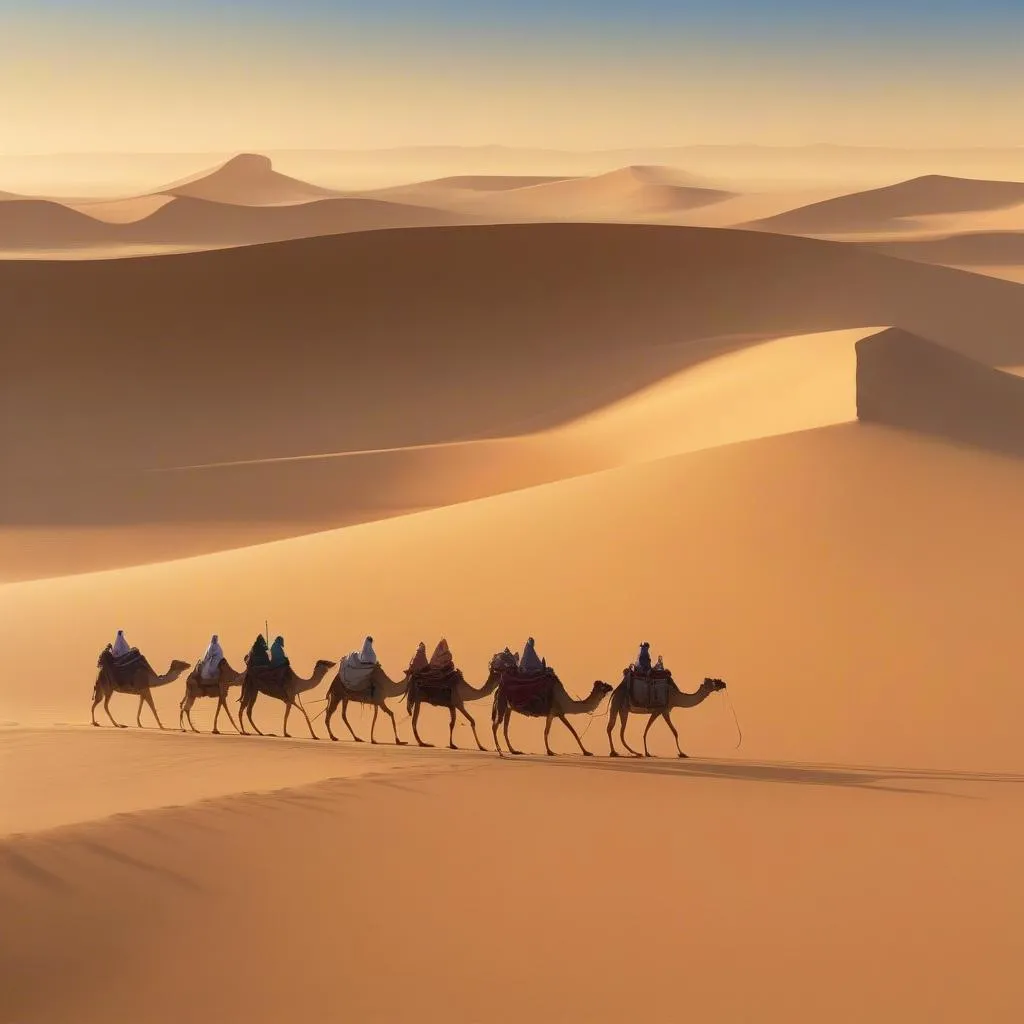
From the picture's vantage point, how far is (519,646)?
16531mm

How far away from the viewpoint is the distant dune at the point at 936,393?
22.1m

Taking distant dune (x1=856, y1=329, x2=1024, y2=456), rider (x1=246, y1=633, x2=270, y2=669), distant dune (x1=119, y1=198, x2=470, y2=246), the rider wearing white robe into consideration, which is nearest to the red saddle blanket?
rider (x1=246, y1=633, x2=270, y2=669)

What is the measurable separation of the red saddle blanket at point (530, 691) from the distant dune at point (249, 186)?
136879 mm

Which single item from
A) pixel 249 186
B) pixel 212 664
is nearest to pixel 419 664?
pixel 212 664

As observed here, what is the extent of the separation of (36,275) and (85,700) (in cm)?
3353

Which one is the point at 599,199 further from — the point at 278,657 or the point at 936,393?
the point at 278,657

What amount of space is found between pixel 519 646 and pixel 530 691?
4540 mm

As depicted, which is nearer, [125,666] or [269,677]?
[269,677]

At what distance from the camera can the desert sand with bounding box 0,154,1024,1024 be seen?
24.3 feet

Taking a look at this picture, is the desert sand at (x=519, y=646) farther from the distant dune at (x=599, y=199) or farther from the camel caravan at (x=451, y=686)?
the distant dune at (x=599, y=199)

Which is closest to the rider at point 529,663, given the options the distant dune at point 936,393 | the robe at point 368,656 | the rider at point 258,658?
the robe at point 368,656

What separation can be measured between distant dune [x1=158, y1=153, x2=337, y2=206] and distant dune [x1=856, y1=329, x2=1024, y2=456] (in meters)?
124

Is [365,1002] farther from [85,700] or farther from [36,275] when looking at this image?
[36,275]

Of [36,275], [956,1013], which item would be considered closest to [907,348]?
[956,1013]
